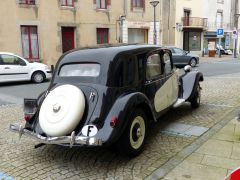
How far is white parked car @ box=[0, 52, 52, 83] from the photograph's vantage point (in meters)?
12.7

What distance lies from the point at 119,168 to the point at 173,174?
74cm

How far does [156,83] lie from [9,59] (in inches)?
374

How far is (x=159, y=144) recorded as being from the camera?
4871mm

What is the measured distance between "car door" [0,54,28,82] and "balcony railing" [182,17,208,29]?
73.0ft

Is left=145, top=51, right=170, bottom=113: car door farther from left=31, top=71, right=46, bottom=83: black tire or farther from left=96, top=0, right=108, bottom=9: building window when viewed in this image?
left=96, top=0, right=108, bottom=9: building window

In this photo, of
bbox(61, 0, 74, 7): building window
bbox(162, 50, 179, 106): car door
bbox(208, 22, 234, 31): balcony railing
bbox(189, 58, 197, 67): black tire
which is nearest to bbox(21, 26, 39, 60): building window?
bbox(61, 0, 74, 7): building window

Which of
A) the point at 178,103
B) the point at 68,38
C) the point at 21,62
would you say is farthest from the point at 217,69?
the point at 178,103

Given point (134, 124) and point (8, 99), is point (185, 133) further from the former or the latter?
point (8, 99)

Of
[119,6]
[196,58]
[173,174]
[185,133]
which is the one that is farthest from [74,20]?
[173,174]

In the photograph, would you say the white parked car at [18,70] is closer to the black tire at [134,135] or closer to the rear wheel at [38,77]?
the rear wheel at [38,77]

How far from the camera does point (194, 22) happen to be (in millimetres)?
32781

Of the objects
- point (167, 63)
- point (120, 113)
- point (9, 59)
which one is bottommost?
point (120, 113)

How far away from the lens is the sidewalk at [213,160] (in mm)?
3785

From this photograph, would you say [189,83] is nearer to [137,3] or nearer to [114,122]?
[114,122]
